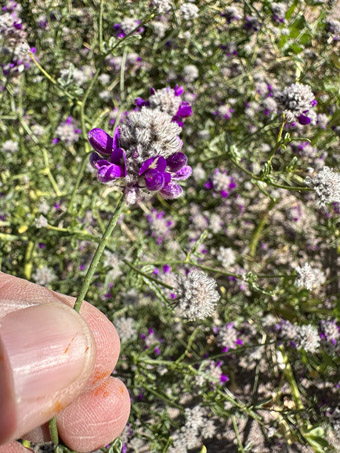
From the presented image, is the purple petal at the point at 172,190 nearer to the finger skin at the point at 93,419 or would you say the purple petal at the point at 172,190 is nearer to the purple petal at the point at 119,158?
the purple petal at the point at 119,158

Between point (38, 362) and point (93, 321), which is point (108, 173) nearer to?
point (38, 362)

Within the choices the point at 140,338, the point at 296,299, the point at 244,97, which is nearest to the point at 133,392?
the point at 140,338

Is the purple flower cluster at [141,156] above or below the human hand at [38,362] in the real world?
above

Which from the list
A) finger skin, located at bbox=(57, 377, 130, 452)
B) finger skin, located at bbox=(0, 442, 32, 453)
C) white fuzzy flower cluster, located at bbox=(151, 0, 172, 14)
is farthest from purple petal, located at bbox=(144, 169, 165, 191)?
finger skin, located at bbox=(0, 442, 32, 453)

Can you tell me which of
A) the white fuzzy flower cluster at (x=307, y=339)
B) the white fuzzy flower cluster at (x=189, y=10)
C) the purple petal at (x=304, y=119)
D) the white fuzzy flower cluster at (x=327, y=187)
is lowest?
the white fuzzy flower cluster at (x=307, y=339)

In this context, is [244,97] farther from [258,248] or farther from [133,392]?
[133,392]

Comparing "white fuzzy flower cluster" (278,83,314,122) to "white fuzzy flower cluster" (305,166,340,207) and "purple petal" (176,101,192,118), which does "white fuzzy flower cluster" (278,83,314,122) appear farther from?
"purple petal" (176,101,192,118)

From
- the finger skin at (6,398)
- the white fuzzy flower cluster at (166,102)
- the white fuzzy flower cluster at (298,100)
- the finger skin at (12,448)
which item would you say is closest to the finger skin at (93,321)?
the finger skin at (12,448)
